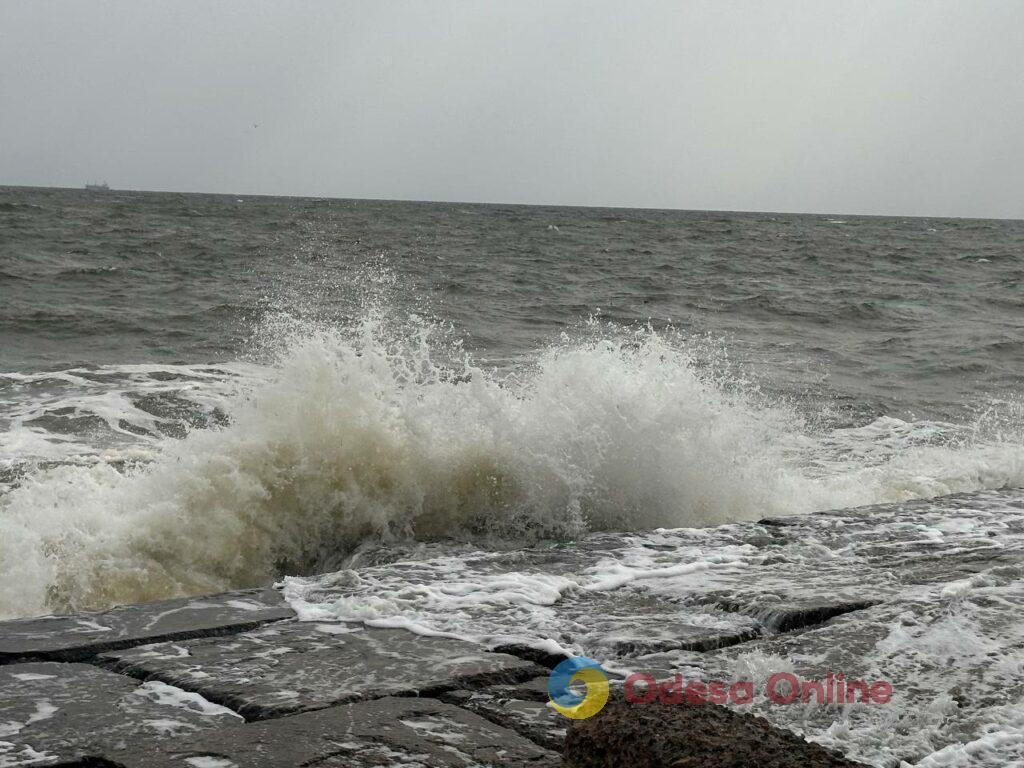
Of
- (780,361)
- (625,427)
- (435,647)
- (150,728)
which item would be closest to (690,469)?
(625,427)

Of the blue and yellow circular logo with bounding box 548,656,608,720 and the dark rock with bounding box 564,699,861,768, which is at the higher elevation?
the dark rock with bounding box 564,699,861,768

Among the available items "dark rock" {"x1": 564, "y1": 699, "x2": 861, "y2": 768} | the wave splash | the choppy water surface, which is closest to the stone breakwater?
"dark rock" {"x1": 564, "y1": 699, "x2": 861, "y2": 768}

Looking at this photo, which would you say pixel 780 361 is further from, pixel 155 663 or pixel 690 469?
pixel 155 663

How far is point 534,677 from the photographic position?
7.50 ft

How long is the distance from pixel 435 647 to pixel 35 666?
2.93 feet

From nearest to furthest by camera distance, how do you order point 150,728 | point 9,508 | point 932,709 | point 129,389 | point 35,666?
point 150,728 < point 932,709 < point 35,666 < point 9,508 < point 129,389

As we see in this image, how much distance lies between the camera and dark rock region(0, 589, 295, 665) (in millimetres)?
2426

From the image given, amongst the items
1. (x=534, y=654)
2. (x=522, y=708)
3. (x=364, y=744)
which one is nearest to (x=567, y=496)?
(x=534, y=654)

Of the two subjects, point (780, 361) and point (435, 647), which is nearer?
point (435, 647)

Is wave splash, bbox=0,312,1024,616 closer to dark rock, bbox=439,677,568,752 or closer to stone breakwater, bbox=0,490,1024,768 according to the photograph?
stone breakwater, bbox=0,490,1024,768

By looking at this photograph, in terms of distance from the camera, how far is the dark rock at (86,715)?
1.84m

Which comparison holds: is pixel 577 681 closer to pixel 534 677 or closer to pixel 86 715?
pixel 534 677

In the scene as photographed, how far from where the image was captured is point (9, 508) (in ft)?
15.3

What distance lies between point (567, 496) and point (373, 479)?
2.94 ft
